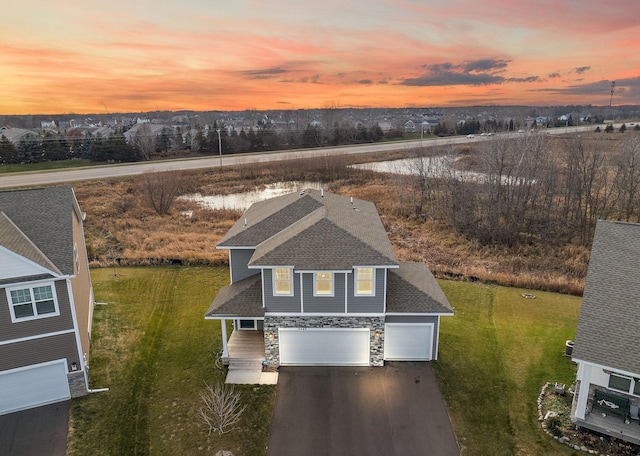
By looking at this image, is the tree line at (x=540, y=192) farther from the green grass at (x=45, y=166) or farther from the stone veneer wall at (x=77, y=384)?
the green grass at (x=45, y=166)

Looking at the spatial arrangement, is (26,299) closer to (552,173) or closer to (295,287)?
(295,287)

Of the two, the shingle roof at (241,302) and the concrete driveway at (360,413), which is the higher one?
the shingle roof at (241,302)


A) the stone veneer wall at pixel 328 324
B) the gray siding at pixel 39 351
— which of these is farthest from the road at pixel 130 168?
the gray siding at pixel 39 351

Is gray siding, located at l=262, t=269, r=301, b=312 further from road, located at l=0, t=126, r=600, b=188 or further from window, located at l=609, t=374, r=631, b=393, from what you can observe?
road, located at l=0, t=126, r=600, b=188

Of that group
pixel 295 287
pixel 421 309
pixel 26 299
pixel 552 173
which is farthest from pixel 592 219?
pixel 26 299

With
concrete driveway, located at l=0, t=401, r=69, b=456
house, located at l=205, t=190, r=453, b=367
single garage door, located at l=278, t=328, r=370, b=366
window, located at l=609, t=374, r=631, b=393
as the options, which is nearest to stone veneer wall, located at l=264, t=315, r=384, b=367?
house, located at l=205, t=190, r=453, b=367

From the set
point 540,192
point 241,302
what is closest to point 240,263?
point 241,302

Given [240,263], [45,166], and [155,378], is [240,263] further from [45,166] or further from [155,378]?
[45,166]
